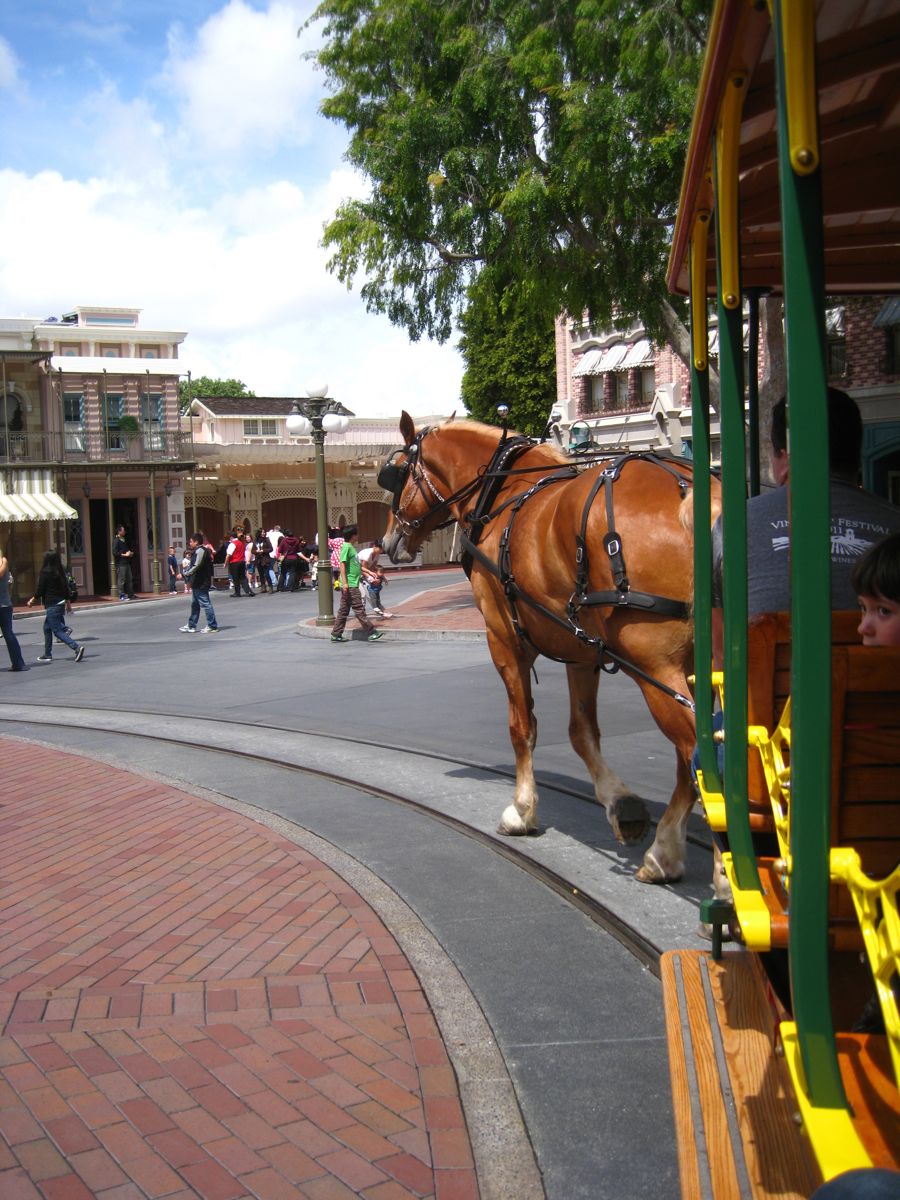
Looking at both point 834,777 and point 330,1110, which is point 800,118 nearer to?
point 834,777

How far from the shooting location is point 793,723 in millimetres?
1617

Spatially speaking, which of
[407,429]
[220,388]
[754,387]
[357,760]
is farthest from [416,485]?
[220,388]

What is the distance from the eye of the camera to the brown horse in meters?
4.74

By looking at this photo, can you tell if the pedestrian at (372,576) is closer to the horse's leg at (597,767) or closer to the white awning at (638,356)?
the horse's leg at (597,767)

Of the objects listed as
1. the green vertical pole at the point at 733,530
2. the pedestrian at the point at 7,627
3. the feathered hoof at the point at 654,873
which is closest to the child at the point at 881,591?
the green vertical pole at the point at 733,530

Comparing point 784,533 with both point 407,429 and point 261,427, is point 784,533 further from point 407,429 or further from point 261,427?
point 261,427

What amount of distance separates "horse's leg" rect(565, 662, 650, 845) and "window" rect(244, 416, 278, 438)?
50421 mm

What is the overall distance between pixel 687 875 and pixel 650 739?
11.3 feet

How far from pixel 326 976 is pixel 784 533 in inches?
93.8

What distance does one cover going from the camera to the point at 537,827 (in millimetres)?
6195

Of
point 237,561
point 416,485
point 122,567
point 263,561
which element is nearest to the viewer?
point 416,485

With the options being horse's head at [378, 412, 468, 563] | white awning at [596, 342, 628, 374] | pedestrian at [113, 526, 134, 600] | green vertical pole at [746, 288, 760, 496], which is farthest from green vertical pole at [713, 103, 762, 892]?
pedestrian at [113, 526, 134, 600]

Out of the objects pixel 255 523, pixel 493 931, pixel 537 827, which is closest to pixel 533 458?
pixel 537 827

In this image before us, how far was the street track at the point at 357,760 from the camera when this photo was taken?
15.9 feet
